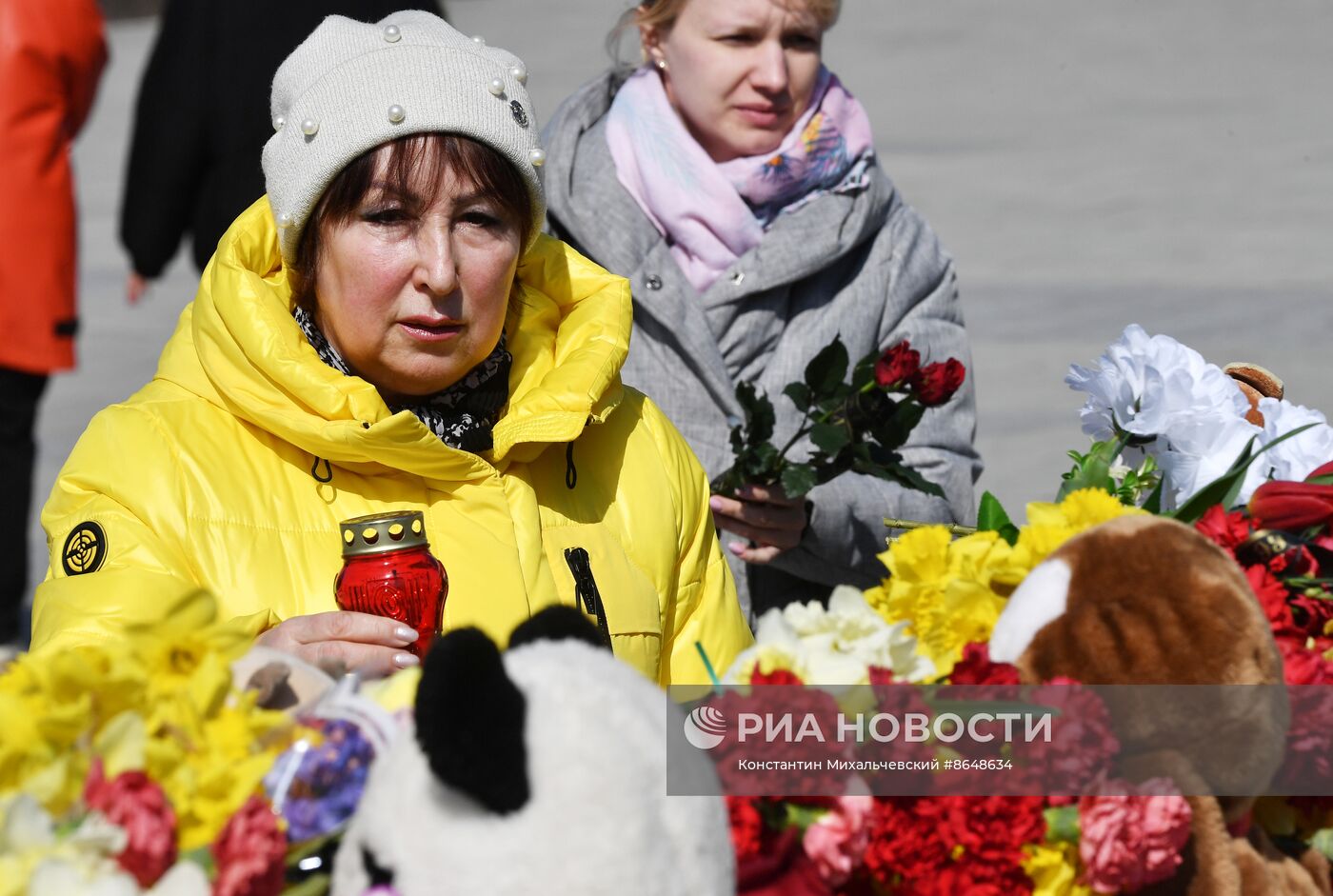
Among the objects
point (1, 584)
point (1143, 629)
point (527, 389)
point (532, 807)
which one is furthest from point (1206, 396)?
point (1, 584)

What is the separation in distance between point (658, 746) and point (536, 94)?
724cm

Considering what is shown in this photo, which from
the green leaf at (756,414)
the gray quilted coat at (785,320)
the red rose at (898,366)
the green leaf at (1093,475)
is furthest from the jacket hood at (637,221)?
the green leaf at (1093,475)

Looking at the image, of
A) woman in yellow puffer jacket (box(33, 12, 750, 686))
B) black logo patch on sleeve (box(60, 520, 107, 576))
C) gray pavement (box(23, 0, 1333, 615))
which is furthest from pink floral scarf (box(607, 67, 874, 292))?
gray pavement (box(23, 0, 1333, 615))

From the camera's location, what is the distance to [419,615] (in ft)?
5.25

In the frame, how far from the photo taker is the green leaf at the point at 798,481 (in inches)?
91.0

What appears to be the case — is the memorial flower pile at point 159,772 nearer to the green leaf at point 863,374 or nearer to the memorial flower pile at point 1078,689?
the memorial flower pile at point 1078,689

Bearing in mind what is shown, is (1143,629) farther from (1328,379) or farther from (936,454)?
(1328,379)

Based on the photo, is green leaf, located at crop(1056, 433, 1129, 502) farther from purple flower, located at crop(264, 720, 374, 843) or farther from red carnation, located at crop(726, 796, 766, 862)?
purple flower, located at crop(264, 720, 374, 843)

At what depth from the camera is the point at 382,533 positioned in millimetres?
1567

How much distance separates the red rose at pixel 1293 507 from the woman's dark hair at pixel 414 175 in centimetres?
95

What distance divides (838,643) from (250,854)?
20.6 inches

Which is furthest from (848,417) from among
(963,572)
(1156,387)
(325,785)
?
(325,785)

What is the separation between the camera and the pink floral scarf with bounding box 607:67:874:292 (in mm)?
2816

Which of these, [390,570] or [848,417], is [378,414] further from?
[848,417]
